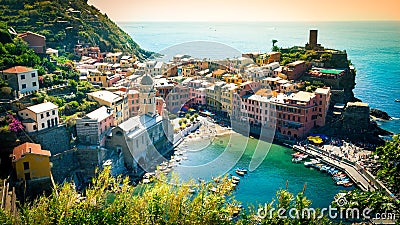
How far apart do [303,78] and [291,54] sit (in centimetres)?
393

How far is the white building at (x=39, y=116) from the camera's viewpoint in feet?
36.7

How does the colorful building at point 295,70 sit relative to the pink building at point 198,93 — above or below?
above

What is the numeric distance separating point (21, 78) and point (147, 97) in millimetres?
4107

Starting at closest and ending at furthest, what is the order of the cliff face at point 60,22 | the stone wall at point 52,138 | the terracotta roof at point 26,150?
the terracotta roof at point 26,150, the stone wall at point 52,138, the cliff face at point 60,22

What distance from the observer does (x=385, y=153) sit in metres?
4.41

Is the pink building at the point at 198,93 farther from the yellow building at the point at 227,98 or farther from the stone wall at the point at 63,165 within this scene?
the stone wall at the point at 63,165

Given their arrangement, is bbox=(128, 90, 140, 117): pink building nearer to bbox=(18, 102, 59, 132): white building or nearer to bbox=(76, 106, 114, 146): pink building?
bbox=(76, 106, 114, 146): pink building

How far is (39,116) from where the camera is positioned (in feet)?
36.9

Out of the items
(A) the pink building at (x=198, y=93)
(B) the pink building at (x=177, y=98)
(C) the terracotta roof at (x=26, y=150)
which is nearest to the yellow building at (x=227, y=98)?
(A) the pink building at (x=198, y=93)

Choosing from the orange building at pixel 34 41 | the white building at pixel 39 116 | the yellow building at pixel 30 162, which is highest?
the orange building at pixel 34 41

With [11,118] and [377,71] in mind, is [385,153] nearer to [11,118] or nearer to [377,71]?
[11,118]

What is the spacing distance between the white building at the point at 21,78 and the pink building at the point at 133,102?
11.5 ft

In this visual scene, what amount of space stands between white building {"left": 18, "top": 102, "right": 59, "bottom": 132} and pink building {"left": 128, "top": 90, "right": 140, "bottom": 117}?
3.72 m

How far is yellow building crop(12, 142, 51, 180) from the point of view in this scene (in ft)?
32.9
